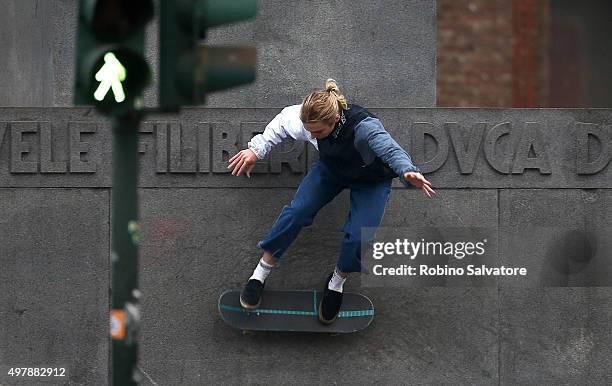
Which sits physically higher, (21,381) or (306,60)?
(306,60)

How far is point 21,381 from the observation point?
10.2 metres

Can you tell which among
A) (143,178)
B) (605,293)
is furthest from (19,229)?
(605,293)

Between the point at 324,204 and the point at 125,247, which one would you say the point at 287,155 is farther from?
the point at 125,247

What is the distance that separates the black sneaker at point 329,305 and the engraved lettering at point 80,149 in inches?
81.3

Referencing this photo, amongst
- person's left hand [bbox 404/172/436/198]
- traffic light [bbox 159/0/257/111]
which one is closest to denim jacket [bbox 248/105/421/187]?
person's left hand [bbox 404/172/436/198]

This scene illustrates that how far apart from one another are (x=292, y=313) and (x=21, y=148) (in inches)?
97.8

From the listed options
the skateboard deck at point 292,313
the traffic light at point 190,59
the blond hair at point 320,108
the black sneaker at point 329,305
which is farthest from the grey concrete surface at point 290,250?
the traffic light at point 190,59

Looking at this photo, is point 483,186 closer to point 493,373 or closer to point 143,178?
point 493,373

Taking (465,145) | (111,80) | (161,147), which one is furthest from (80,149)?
(111,80)

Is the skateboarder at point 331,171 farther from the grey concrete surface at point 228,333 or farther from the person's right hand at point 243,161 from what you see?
the grey concrete surface at point 228,333

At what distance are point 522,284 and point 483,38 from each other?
15.5 feet

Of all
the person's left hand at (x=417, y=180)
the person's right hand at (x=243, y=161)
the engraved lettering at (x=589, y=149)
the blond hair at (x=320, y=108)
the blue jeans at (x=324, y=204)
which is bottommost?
the blue jeans at (x=324, y=204)

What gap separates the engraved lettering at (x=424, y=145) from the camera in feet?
33.7

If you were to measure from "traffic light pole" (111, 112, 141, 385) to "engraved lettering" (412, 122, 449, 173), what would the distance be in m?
4.35
